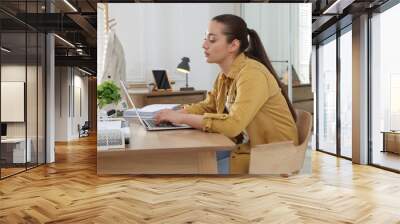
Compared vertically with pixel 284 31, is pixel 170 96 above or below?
below

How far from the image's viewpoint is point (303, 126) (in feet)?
18.3

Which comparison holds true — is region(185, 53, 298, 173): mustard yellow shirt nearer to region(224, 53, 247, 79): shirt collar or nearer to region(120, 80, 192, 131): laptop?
region(224, 53, 247, 79): shirt collar

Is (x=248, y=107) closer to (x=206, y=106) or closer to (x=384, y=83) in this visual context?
(x=206, y=106)

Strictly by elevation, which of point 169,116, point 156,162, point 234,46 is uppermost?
point 234,46

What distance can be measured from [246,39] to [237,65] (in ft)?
1.35

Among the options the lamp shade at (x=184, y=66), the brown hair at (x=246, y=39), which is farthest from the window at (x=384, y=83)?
the lamp shade at (x=184, y=66)

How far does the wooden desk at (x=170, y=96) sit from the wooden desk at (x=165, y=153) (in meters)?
0.33

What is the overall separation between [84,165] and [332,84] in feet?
17.8

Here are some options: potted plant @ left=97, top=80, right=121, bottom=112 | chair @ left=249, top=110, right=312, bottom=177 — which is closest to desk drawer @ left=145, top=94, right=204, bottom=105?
potted plant @ left=97, top=80, right=121, bottom=112

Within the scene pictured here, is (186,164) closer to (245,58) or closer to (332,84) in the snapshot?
(245,58)

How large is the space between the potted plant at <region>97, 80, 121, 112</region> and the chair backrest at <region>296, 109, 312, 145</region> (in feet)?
7.90

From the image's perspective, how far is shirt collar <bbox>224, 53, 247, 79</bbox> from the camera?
17.3ft

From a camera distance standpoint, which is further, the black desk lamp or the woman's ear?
the black desk lamp

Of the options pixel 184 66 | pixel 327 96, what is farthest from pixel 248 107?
pixel 327 96
